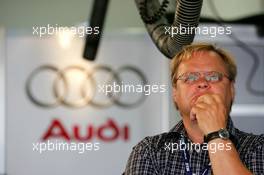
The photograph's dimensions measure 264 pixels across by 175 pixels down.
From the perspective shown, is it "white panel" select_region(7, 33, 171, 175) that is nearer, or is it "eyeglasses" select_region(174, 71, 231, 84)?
A: "eyeglasses" select_region(174, 71, 231, 84)

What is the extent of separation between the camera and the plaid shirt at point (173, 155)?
2.06ft

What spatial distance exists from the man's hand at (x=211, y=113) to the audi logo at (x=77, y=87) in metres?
0.43

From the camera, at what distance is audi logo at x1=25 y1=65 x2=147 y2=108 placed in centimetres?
108

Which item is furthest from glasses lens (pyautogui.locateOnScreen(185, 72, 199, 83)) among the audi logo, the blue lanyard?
the audi logo

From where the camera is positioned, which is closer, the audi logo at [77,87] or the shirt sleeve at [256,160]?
the shirt sleeve at [256,160]

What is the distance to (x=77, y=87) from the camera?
3.56 ft

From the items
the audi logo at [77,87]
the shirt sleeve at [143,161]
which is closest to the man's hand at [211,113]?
the shirt sleeve at [143,161]

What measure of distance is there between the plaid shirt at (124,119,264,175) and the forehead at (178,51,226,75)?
0.08 metres

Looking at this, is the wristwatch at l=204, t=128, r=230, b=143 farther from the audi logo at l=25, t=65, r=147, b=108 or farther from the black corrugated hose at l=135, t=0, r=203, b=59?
the audi logo at l=25, t=65, r=147, b=108

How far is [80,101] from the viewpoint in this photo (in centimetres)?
117

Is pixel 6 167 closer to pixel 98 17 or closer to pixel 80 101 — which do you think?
pixel 80 101

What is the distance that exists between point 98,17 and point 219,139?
1.69 feet

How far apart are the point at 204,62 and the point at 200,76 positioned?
0.07 ft

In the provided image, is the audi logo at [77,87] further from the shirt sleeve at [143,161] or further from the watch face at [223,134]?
the watch face at [223,134]
